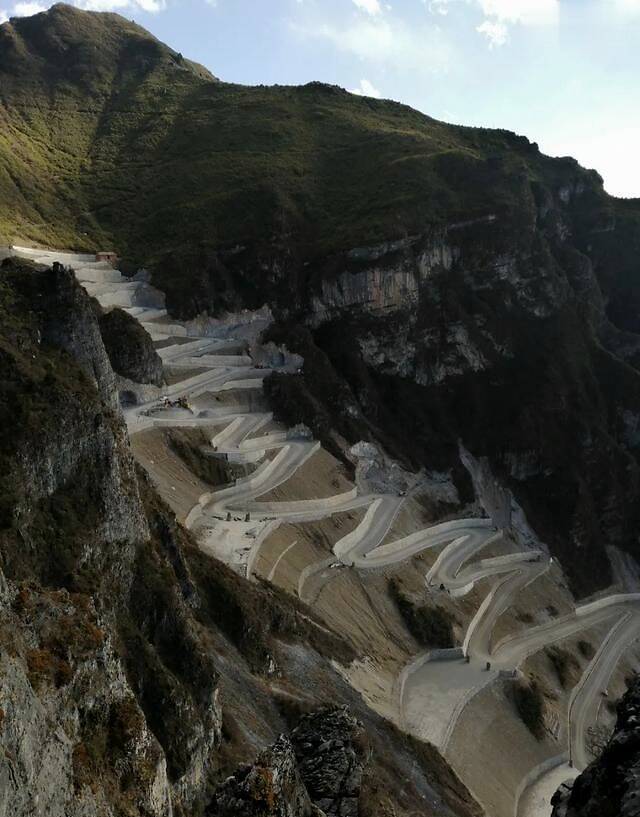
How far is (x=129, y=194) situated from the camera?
124 m

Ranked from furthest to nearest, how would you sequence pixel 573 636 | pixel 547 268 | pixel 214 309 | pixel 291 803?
pixel 547 268
pixel 214 309
pixel 573 636
pixel 291 803

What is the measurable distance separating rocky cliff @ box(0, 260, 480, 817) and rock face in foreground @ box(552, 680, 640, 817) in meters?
5.89

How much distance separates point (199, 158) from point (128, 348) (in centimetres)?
7713

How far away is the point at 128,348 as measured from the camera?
67312mm

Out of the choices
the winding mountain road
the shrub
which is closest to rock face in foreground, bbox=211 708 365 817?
the winding mountain road

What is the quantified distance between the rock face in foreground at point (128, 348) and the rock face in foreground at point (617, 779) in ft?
186

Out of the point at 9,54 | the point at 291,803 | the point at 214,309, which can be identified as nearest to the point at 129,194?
the point at 214,309

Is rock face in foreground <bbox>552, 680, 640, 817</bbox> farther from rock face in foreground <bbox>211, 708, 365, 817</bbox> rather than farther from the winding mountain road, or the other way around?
the winding mountain road

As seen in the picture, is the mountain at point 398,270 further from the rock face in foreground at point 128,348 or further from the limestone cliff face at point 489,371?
the rock face in foreground at point 128,348

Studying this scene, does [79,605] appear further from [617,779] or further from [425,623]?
[425,623]

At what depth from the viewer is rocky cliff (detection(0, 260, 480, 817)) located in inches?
613

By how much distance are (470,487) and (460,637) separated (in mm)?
37262

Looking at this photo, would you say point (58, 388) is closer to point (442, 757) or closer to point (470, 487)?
point (442, 757)

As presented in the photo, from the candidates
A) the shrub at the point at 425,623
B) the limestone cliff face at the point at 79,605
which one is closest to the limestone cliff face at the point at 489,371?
the shrub at the point at 425,623
